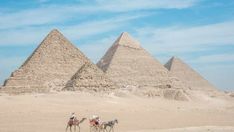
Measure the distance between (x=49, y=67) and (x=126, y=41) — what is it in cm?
1446

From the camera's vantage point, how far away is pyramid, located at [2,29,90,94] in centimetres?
4431

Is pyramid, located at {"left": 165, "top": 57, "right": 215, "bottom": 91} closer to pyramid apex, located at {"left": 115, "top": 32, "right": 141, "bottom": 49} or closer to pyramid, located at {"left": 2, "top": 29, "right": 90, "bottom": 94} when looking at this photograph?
pyramid apex, located at {"left": 115, "top": 32, "right": 141, "bottom": 49}

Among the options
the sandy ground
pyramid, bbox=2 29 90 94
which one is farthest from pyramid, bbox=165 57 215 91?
the sandy ground

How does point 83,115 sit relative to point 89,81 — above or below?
below

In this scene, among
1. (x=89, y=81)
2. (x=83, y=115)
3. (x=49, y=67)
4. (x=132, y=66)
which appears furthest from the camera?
(x=132, y=66)

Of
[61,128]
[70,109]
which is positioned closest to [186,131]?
[61,128]

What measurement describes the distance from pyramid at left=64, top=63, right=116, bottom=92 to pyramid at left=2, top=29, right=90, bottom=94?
1.67 meters

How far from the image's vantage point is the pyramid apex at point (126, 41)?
57.9m

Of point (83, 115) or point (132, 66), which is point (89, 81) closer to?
point (132, 66)

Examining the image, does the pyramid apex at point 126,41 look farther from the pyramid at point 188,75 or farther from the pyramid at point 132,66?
the pyramid at point 188,75

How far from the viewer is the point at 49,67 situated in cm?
4572

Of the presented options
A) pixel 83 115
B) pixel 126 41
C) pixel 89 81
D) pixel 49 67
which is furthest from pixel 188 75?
pixel 83 115

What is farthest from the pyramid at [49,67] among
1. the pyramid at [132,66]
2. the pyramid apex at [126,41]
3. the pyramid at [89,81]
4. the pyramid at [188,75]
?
the pyramid at [188,75]

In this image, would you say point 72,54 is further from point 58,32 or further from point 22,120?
point 22,120
